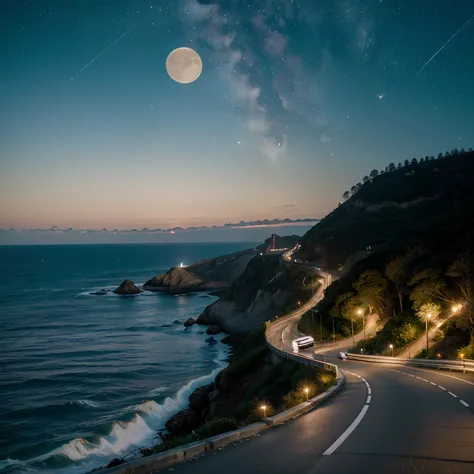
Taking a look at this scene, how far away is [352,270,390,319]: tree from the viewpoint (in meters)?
49.4

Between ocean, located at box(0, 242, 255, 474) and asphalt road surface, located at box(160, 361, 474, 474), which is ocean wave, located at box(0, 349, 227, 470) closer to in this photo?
ocean, located at box(0, 242, 255, 474)

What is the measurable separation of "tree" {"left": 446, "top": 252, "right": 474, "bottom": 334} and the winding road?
1870cm

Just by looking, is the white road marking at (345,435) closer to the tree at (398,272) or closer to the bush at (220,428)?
the bush at (220,428)

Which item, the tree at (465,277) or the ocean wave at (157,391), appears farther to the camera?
the ocean wave at (157,391)

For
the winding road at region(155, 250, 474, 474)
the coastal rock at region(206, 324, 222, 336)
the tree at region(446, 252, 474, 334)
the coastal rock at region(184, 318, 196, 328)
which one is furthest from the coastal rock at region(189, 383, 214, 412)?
the coastal rock at region(184, 318, 196, 328)

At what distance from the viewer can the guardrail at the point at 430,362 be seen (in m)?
25.0

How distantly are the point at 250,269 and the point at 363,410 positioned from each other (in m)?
88.7

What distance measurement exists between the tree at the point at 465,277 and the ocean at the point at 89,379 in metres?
25.2

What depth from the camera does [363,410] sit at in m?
13.5

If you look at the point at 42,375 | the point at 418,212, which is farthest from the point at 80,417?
the point at 418,212

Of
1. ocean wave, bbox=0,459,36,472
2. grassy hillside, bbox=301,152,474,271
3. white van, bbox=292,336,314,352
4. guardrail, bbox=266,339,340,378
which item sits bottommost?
ocean wave, bbox=0,459,36,472

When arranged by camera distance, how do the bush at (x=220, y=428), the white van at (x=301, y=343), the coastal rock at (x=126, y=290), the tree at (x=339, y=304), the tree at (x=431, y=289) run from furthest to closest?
1. the coastal rock at (x=126, y=290)
2. the tree at (x=339, y=304)
3. the white van at (x=301, y=343)
4. the tree at (x=431, y=289)
5. the bush at (x=220, y=428)

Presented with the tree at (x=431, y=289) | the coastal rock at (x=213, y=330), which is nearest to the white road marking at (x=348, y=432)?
the tree at (x=431, y=289)

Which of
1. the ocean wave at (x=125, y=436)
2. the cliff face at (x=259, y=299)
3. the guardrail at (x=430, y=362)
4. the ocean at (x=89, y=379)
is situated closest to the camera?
the guardrail at (x=430, y=362)
